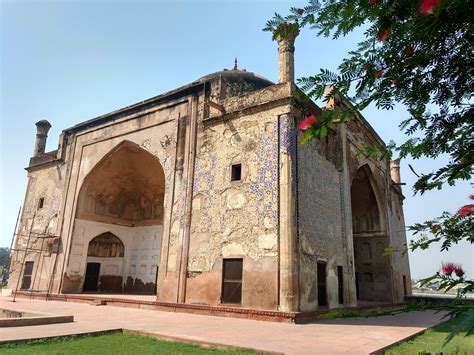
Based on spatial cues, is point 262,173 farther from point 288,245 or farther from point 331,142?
point 331,142

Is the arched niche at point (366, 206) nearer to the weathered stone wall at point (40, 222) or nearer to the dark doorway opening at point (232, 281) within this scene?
the dark doorway opening at point (232, 281)

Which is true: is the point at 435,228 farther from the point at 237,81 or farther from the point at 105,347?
the point at 237,81

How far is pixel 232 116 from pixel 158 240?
8.41m

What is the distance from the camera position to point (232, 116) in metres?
11.4

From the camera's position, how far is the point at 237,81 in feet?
43.3

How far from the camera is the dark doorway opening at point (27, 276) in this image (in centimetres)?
1590

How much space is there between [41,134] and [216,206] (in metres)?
13.4

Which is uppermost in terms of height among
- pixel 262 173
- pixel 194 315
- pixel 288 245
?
pixel 262 173

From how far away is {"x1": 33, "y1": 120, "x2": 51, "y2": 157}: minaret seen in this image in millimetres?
19156

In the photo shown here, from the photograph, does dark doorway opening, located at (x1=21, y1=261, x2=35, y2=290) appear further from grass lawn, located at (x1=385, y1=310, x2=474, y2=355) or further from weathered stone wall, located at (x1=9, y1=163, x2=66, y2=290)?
grass lawn, located at (x1=385, y1=310, x2=474, y2=355)

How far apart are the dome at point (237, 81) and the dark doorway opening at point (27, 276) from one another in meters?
11.3

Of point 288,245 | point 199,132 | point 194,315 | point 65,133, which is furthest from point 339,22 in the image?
point 65,133

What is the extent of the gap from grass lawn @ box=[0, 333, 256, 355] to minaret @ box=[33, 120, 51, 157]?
53.3 ft

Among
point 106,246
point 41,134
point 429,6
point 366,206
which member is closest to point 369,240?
point 366,206
